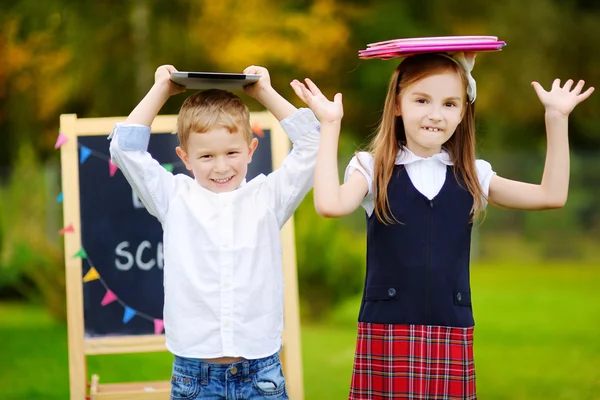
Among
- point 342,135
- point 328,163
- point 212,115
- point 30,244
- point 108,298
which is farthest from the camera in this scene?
point 342,135

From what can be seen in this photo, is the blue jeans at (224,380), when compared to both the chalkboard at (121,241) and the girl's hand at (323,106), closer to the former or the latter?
the girl's hand at (323,106)

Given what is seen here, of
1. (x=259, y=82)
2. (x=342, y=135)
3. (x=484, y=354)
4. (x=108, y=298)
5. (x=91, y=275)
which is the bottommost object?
(x=484, y=354)

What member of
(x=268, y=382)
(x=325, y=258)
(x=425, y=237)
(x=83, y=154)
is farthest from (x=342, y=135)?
(x=268, y=382)

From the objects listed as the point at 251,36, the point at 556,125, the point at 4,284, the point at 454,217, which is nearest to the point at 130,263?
the point at 454,217

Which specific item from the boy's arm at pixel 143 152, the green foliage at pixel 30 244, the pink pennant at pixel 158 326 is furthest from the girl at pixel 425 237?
the green foliage at pixel 30 244

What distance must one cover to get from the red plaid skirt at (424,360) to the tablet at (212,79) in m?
0.93

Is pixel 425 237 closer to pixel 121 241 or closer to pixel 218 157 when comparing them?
pixel 218 157

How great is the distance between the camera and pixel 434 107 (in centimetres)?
327

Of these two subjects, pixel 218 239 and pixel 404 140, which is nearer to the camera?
pixel 218 239

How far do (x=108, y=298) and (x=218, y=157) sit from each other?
4.90ft

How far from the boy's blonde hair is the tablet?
0.14 feet

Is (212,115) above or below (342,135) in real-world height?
below

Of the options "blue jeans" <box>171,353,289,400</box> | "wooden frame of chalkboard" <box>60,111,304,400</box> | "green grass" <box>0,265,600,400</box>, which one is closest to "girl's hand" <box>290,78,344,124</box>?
"blue jeans" <box>171,353,289,400</box>

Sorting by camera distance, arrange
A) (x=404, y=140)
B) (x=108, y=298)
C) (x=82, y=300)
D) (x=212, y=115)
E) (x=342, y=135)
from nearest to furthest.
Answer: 1. (x=212, y=115)
2. (x=404, y=140)
3. (x=82, y=300)
4. (x=108, y=298)
5. (x=342, y=135)
